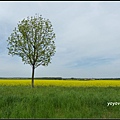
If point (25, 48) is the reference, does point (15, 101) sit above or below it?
below

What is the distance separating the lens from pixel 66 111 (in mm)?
7242

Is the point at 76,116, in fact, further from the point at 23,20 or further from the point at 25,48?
the point at 23,20

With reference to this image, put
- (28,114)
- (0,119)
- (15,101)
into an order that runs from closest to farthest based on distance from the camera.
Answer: (0,119), (28,114), (15,101)

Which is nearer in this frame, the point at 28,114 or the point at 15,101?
the point at 28,114

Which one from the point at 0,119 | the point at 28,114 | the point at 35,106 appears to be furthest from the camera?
the point at 35,106

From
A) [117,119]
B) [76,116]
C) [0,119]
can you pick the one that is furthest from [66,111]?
[0,119]

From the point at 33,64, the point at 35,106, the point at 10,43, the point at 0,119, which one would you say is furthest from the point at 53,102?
the point at 10,43

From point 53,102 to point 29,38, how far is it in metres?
16.2

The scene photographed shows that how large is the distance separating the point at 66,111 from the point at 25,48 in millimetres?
16962

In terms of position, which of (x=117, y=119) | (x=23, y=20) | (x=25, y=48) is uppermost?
(x=23, y=20)

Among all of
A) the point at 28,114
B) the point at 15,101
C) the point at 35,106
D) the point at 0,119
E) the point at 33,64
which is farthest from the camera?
the point at 33,64

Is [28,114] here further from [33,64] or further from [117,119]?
[33,64]

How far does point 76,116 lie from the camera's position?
6.64 meters

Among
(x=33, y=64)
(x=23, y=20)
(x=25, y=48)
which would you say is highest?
(x=23, y=20)
